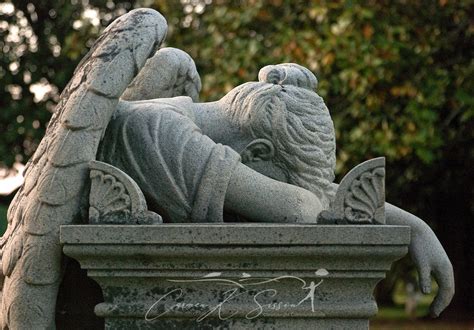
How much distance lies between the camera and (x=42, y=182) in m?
4.25

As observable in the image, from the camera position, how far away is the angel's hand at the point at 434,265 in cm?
452

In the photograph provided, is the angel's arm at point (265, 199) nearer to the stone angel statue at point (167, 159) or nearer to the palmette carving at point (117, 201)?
the stone angel statue at point (167, 159)

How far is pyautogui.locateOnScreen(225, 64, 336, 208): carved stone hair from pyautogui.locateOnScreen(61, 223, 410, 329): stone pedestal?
0.57m

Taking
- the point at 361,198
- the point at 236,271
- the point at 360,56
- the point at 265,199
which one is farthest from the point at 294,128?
the point at 360,56

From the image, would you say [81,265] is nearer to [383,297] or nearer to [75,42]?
[75,42]

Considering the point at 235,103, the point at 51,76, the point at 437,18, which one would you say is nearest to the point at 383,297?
the point at 51,76

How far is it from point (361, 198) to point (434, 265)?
0.61 m

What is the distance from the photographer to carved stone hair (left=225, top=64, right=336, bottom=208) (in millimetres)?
4516

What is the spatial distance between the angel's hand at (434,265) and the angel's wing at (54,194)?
1.33 metres

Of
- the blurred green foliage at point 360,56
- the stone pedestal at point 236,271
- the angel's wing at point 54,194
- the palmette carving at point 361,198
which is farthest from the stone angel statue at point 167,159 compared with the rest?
the blurred green foliage at point 360,56

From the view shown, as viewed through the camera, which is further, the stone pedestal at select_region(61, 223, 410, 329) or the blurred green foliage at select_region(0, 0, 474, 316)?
the blurred green foliage at select_region(0, 0, 474, 316)

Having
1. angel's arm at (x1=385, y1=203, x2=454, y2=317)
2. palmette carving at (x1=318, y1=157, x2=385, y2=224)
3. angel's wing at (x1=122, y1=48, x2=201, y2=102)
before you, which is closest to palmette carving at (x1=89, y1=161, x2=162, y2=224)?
palmette carving at (x1=318, y1=157, x2=385, y2=224)

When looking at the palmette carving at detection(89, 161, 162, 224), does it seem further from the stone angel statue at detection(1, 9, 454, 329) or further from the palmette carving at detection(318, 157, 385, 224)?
the palmette carving at detection(318, 157, 385, 224)

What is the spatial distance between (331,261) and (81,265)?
2.93 ft
